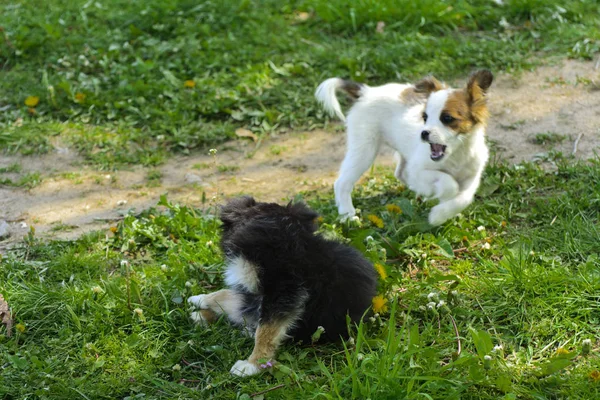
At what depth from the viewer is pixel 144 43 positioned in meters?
7.55

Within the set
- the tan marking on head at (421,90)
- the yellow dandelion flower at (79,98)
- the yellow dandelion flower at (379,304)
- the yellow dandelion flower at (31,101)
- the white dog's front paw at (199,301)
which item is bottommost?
the yellow dandelion flower at (31,101)

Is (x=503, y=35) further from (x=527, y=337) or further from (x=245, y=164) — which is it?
(x=527, y=337)

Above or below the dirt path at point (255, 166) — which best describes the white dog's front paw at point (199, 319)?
above

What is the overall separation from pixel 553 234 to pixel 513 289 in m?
0.74

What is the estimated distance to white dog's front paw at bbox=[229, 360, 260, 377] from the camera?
335cm

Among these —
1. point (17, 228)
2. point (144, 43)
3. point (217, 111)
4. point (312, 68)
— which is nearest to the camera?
point (17, 228)

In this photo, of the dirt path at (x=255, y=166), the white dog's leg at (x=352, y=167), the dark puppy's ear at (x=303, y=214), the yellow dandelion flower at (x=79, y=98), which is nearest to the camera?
the dark puppy's ear at (x=303, y=214)

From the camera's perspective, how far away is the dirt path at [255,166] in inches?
211

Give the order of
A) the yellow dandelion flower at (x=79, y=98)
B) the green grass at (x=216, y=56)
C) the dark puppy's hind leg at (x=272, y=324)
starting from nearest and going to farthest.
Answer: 1. the dark puppy's hind leg at (x=272, y=324)
2. the green grass at (x=216, y=56)
3. the yellow dandelion flower at (x=79, y=98)

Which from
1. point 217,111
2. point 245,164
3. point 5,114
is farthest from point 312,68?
point 5,114

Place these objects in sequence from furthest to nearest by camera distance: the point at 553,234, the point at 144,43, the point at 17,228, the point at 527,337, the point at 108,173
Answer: the point at 144,43 → the point at 108,173 → the point at 17,228 → the point at 553,234 → the point at 527,337

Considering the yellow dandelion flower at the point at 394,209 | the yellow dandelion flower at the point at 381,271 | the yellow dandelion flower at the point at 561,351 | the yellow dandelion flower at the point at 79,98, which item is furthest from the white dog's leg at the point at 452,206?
the yellow dandelion flower at the point at 79,98

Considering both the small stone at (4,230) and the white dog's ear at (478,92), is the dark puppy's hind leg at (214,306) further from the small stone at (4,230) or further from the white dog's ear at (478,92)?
the white dog's ear at (478,92)

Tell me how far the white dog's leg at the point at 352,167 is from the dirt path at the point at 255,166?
443mm
